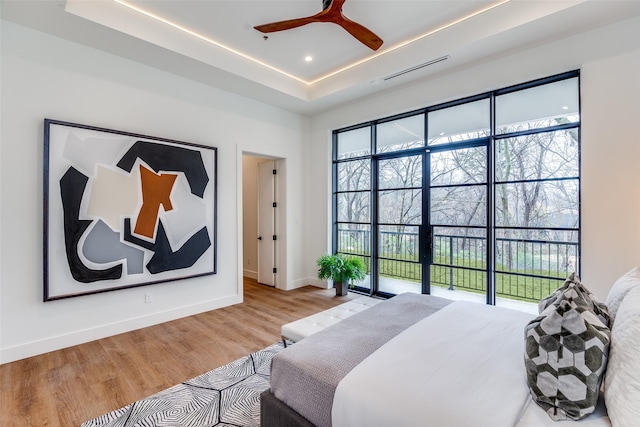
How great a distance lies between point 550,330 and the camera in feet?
3.84

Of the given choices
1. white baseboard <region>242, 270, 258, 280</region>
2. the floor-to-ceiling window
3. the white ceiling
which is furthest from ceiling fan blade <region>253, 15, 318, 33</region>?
white baseboard <region>242, 270, 258, 280</region>

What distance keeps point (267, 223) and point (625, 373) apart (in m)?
4.97

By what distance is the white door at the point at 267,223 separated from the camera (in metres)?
5.41

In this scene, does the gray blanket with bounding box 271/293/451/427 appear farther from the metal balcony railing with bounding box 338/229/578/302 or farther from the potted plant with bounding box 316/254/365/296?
the potted plant with bounding box 316/254/365/296

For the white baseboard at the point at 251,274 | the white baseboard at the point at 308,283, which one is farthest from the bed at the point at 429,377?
the white baseboard at the point at 251,274

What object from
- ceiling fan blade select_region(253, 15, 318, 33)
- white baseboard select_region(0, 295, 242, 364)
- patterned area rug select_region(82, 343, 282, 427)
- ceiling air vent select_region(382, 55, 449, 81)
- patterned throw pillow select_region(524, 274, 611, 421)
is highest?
ceiling air vent select_region(382, 55, 449, 81)

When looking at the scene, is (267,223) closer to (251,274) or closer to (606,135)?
(251,274)

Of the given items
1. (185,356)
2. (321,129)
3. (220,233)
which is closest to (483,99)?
(321,129)

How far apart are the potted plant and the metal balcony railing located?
0.88 ft

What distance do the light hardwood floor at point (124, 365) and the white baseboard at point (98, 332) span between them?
2.9 inches

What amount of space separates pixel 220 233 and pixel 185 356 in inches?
71.2

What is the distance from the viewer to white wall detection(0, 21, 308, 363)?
2.75 m

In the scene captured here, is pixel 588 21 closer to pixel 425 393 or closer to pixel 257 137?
pixel 425 393

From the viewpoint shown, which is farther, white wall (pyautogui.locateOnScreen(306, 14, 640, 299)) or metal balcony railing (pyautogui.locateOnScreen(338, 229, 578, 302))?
metal balcony railing (pyautogui.locateOnScreen(338, 229, 578, 302))
